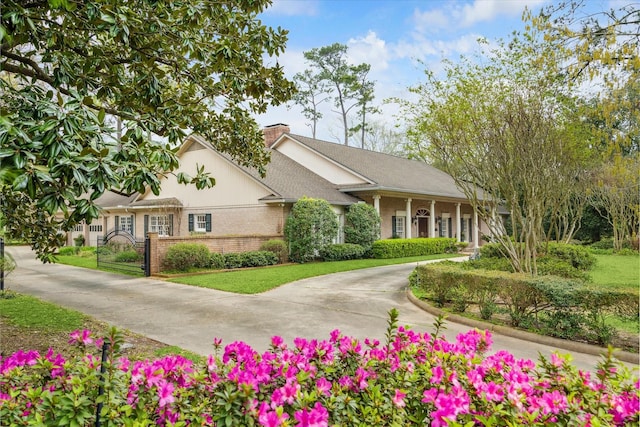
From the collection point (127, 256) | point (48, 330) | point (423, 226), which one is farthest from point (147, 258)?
point (423, 226)

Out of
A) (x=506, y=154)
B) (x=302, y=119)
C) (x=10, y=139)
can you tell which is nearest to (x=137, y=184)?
(x=10, y=139)

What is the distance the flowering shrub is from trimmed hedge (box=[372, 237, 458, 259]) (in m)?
17.4

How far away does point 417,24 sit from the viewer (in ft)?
31.4

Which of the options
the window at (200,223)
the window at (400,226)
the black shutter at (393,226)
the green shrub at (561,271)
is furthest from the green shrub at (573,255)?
the window at (200,223)

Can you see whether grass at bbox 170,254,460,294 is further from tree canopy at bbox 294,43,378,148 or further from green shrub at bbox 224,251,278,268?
tree canopy at bbox 294,43,378,148

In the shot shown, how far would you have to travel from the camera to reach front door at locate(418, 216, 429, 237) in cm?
2608

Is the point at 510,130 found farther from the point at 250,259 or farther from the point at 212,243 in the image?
the point at 212,243

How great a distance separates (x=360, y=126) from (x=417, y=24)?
31.5 meters

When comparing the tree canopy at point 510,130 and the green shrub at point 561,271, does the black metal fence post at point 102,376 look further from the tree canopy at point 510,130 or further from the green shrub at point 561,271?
the green shrub at point 561,271

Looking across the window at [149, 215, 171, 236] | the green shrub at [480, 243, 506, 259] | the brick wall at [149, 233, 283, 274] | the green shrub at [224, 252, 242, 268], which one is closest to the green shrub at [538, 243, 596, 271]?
the green shrub at [480, 243, 506, 259]

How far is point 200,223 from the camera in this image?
21641 millimetres

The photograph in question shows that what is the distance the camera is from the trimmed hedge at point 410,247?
19953 millimetres

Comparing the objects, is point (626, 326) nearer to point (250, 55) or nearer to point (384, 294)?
point (384, 294)

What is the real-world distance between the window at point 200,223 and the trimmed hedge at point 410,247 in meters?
8.80
